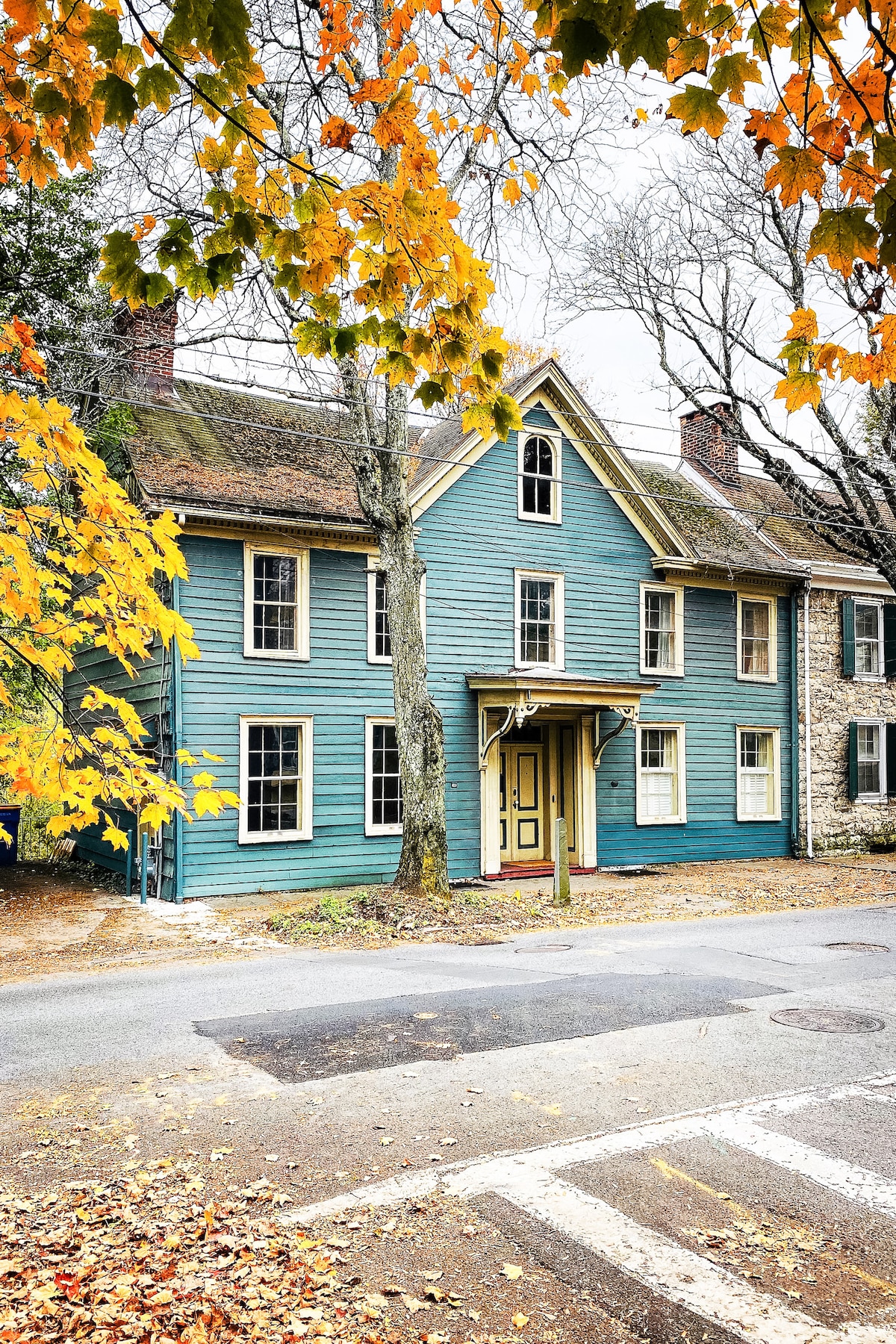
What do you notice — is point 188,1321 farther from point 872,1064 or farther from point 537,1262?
point 872,1064

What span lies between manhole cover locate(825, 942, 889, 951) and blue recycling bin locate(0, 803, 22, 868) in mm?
14237

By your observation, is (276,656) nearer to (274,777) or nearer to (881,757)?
(274,777)

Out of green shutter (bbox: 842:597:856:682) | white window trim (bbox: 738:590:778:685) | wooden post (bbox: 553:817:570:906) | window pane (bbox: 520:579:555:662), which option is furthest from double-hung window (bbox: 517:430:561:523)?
green shutter (bbox: 842:597:856:682)

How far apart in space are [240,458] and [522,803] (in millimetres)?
Answer: 8597

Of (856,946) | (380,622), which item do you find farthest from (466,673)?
(856,946)

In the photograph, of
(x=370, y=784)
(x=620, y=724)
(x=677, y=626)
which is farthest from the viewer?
(x=677, y=626)

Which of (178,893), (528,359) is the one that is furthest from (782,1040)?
(528,359)

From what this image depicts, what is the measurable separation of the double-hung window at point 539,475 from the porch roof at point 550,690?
130 inches

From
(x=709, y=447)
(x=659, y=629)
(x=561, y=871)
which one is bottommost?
(x=561, y=871)

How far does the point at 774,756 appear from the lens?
2388cm

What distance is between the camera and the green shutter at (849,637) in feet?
80.6

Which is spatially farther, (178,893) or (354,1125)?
(178,893)

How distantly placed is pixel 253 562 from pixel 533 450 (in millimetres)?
6521

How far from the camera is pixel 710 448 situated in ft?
86.1
